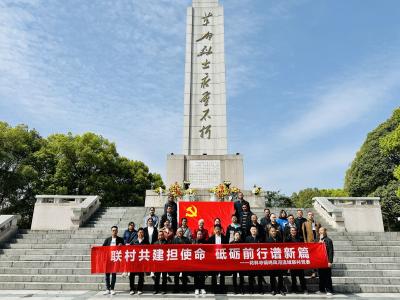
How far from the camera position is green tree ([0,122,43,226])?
71.8ft

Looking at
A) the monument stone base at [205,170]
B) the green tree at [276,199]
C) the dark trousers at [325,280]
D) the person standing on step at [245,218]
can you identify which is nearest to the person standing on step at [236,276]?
the person standing on step at [245,218]

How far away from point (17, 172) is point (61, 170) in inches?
118

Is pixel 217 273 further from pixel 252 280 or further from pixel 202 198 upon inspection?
pixel 202 198

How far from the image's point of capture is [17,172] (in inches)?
872

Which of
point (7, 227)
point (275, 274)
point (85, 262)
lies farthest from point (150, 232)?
point (7, 227)

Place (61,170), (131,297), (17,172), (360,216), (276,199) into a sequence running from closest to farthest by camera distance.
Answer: (131,297) < (360,216) < (17,172) < (61,170) < (276,199)

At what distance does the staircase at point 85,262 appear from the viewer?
7.40m

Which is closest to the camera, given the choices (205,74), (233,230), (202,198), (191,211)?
(233,230)

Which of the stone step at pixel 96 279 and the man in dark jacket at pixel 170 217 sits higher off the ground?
the man in dark jacket at pixel 170 217

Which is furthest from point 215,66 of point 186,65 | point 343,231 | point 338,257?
point 338,257

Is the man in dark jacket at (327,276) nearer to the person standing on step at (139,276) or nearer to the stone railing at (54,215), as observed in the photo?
the person standing on step at (139,276)

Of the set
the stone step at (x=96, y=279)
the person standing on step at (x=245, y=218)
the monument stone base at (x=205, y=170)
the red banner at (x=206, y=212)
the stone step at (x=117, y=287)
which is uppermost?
the monument stone base at (x=205, y=170)

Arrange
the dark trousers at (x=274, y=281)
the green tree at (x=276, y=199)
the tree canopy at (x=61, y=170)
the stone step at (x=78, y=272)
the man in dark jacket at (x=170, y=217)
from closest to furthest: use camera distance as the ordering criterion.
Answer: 1. the dark trousers at (x=274, y=281)
2. the stone step at (x=78, y=272)
3. the man in dark jacket at (x=170, y=217)
4. the tree canopy at (x=61, y=170)
5. the green tree at (x=276, y=199)

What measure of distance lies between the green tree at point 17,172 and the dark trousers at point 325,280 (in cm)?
2067
